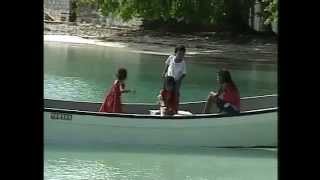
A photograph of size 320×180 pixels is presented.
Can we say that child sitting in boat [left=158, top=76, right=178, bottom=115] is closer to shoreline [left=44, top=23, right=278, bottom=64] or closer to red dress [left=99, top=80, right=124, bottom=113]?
red dress [left=99, top=80, right=124, bottom=113]

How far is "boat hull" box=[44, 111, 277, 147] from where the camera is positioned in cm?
1094

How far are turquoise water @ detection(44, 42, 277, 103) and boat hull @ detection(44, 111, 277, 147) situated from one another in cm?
398

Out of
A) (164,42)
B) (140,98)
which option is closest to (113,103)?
(140,98)

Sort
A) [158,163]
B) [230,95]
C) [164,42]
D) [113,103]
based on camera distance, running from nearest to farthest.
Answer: [158,163]
[230,95]
[113,103]
[164,42]

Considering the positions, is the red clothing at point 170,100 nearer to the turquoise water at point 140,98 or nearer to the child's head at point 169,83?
the child's head at point 169,83

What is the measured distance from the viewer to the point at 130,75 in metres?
22.2

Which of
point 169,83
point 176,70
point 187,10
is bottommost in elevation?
point 169,83

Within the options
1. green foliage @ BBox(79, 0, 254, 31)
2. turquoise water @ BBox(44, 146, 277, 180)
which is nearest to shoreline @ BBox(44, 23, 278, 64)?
green foliage @ BBox(79, 0, 254, 31)

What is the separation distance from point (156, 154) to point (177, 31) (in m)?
25.3

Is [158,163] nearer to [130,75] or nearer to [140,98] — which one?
[140,98]

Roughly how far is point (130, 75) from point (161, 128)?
11.3m

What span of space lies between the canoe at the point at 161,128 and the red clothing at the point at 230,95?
23 centimetres

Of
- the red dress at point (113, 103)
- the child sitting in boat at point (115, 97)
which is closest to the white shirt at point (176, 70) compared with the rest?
the child sitting in boat at point (115, 97)
